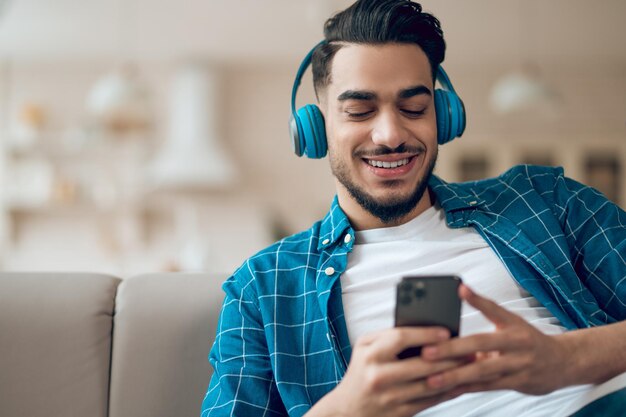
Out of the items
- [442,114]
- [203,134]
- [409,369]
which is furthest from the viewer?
[203,134]

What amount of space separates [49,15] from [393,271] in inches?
201

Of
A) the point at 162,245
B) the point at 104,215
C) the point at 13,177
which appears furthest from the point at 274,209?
the point at 13,177

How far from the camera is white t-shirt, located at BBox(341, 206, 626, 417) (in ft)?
3.87

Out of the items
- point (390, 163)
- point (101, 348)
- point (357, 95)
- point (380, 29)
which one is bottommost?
point (101, 348)

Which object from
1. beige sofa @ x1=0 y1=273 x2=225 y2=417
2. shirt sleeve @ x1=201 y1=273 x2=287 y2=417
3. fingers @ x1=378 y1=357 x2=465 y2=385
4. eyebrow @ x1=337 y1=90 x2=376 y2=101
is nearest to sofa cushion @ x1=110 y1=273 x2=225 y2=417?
beige sofa @ x1=0 y1=273 x2=225 y2=417

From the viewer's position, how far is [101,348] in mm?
1351

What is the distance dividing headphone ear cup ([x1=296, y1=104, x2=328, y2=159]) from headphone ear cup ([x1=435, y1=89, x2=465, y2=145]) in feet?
0.73

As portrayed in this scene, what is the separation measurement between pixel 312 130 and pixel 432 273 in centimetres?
37

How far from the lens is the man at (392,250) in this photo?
1.18 meters

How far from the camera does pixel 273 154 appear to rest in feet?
23.0

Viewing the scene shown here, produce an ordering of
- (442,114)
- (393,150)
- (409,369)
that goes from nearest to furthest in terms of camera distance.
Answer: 1. (409,369)
2. (393,150)
3. (442,114)

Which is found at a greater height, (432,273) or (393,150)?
(393,150)

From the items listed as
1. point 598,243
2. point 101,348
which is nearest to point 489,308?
point 598,243

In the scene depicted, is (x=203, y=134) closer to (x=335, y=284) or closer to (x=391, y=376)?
(x=335, y=284)
